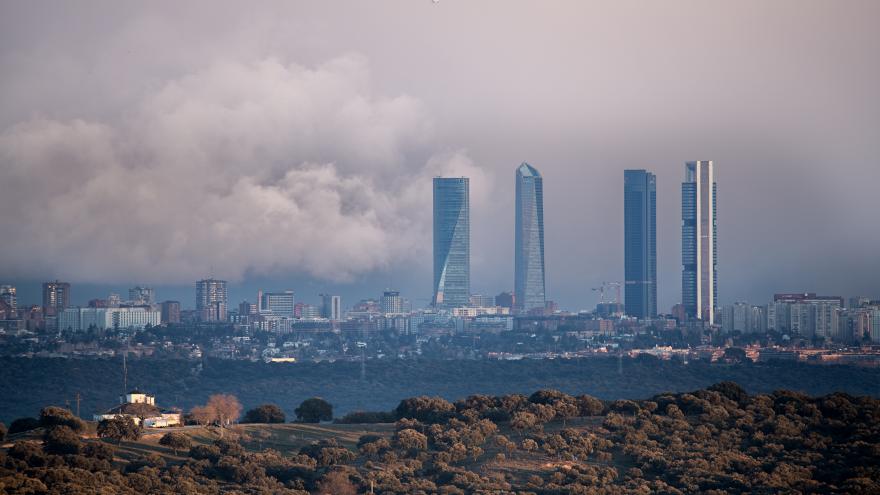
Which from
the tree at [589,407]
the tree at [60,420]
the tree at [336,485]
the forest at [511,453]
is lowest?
the tree at [336,485]

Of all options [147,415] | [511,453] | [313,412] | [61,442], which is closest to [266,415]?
[313,412]

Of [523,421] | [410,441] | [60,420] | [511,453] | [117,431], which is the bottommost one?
[511,453]

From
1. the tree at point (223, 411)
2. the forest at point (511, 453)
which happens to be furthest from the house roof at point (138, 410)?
the forest at point (511, 453)

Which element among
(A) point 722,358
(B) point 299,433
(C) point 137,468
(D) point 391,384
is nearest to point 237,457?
(C) point 137,468

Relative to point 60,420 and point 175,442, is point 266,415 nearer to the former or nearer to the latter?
point 60,420

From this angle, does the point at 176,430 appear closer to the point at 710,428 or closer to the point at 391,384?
the point at 710,428

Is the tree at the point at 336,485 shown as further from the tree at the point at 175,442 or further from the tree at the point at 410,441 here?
the tree at the point at 175,442
